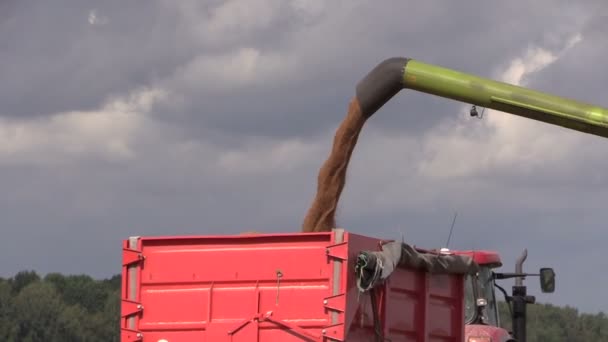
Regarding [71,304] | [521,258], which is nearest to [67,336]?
[71,304]

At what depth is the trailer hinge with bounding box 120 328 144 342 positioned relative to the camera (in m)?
12.3

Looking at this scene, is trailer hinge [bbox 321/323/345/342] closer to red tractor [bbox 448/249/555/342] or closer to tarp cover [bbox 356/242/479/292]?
tarp cover [bbox 356/242/479/292]

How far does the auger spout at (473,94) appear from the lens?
13.0 m

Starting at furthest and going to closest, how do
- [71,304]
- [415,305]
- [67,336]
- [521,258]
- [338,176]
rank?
[71,304] → [67,336] → [521,258] → [338,176] → [415,305]

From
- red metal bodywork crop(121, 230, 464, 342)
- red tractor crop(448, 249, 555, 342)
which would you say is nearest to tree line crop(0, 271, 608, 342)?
red tractor crop(448, 249, 555, 342)

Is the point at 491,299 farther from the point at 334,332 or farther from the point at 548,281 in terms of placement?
the point at 334,332

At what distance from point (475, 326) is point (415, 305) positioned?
2.13 m

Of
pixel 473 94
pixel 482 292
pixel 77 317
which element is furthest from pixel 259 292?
pixel 77 317

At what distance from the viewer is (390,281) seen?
1223 centimetres

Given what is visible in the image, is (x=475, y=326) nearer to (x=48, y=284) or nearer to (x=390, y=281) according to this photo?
(x=390, y=281)

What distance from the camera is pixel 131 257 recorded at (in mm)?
12438

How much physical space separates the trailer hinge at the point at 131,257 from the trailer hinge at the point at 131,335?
646 millimetres

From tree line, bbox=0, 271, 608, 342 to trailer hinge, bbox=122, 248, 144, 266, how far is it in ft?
154

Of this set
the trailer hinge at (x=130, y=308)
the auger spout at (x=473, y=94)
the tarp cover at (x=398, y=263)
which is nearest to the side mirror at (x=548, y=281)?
the tarp cover at (x=398, y=263)
